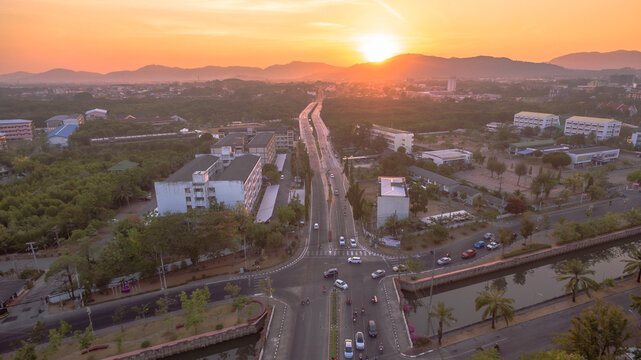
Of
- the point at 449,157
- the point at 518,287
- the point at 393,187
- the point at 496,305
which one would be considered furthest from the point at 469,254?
→ the point at 449,157

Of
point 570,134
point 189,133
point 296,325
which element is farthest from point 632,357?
point 189,133

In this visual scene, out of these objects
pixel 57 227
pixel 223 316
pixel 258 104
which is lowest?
pixel 223 316

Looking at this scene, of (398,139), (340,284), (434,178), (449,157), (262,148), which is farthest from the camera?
(398,139)

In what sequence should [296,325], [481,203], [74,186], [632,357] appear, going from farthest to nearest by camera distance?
[74,186] < [481,203] < [296,325] < [632,357]

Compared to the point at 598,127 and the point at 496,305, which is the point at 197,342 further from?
the point at 598,127

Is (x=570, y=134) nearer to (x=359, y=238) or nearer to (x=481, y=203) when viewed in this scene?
(x=481, y=203)

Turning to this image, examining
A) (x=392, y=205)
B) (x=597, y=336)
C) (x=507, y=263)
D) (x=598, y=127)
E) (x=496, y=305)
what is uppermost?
(x=598, y=127)
